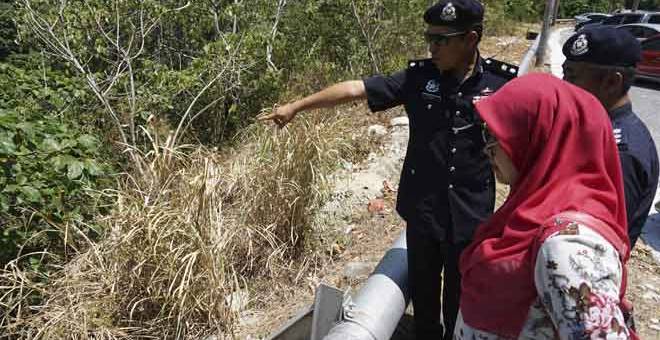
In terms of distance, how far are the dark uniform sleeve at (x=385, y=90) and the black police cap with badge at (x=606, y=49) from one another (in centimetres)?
74

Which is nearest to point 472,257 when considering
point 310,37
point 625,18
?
point 310,37

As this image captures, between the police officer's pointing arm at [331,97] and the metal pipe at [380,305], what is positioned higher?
the police officer's pointing arm at [331,97]

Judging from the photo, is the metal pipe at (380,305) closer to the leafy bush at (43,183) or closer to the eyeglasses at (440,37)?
the eyeglasses at (440,37)

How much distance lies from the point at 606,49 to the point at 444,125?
678 millimetres

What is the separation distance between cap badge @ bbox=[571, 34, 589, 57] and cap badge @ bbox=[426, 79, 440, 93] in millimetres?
562

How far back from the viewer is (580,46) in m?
1.74

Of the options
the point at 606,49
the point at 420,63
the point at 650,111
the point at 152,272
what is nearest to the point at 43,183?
the point at 152,272

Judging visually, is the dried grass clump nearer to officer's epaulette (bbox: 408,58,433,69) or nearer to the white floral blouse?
officer's epaulette (bbox: 408,58,433,69)

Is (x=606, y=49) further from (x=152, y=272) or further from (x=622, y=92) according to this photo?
(x=152, y=272)

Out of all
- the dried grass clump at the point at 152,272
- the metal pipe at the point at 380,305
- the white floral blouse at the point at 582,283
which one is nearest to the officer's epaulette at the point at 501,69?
the metal pipe at the point at 380,305

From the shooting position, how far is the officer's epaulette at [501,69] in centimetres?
213

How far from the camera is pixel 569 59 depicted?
5.79 feet

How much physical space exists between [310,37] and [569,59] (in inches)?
248

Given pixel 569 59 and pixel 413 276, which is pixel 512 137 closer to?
pixel 569 59
